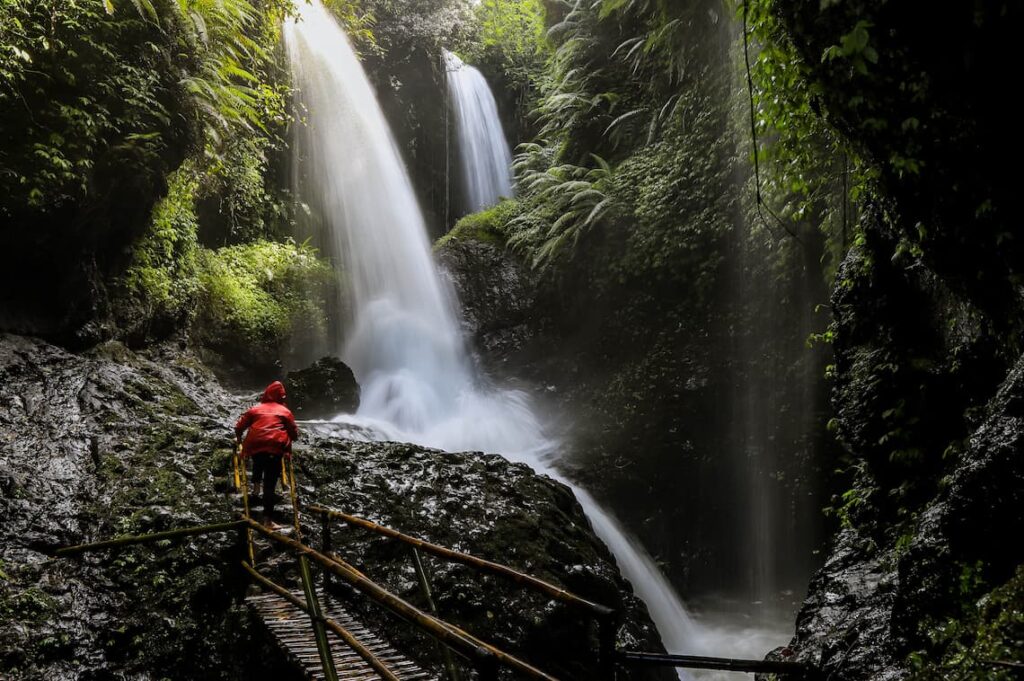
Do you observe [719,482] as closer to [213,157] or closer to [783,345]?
[783,345]

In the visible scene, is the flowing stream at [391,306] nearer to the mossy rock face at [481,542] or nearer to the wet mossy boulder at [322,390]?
the wet mossy boulder at [322,390]

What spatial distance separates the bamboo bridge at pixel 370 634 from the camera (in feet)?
8.47

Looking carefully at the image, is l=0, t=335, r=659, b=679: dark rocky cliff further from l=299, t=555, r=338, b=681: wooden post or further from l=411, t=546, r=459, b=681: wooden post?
l=299, t=555, r=338, b=681: wooden post

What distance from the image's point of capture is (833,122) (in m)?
4.65

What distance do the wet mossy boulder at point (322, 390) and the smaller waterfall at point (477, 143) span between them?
10769 millimetres

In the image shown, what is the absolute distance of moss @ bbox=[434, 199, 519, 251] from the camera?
1616cm

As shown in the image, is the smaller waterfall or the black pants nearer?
the black pants

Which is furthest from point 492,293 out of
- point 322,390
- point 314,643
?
point 314,643

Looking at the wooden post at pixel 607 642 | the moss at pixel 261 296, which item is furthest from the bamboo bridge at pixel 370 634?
the moss at pixel 261 296

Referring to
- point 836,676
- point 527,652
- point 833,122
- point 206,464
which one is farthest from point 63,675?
point 833,122

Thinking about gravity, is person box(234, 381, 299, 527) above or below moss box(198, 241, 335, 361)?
below

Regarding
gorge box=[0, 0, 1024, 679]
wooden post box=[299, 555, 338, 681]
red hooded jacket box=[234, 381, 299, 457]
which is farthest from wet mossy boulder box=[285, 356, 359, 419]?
wooden post box=[299, 555, 338, 681]

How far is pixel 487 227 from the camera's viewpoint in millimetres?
16500

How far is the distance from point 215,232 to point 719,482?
38.4 ft
